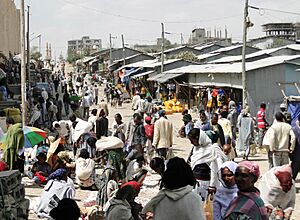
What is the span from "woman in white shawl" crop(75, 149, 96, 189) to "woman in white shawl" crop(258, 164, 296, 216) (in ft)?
17.5

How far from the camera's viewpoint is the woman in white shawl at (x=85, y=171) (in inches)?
406

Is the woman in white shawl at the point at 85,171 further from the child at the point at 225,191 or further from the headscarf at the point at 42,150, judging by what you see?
the child at the point at 225,191

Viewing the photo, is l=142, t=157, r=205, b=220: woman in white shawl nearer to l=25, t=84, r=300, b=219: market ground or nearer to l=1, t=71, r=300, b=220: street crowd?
l=1, t=71, r=300, b=220: street crowd

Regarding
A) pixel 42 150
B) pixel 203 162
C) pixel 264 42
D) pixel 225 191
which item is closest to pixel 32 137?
pixel 42 150

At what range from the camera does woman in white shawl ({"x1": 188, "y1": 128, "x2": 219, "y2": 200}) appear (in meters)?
6.88

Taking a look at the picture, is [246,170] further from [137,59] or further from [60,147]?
[137,59]

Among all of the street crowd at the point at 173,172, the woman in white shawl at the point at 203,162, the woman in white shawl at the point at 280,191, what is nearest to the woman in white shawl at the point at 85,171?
the street crowd at the point at 173,172

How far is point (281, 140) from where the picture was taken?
33.0ft

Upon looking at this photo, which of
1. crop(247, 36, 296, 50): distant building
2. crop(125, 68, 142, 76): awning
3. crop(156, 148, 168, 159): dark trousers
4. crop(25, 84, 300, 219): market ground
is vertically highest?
crop(247, 36, 296, 50): distant building

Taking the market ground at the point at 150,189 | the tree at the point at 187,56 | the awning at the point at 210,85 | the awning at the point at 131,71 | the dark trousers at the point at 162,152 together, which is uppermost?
the tree at the point at 187,56

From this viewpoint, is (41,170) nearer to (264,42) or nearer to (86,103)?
(86,103)

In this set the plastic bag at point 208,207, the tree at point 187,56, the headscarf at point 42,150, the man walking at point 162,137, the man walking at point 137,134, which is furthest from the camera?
the tree at point 187,56

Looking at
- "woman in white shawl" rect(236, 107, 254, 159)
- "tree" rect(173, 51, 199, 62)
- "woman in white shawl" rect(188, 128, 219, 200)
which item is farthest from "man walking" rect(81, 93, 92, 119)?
"tree" rect(173, 51, 199, 62)

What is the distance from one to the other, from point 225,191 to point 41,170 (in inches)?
231
